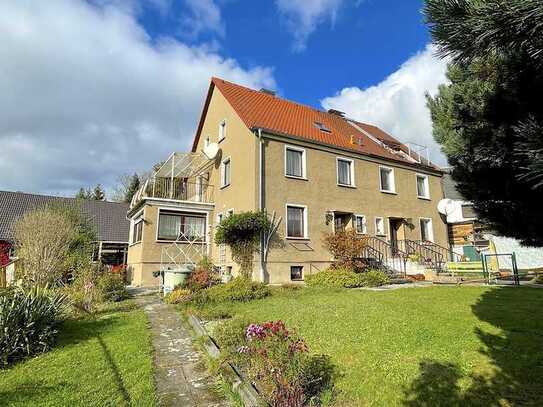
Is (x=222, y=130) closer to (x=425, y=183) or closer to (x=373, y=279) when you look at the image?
(x=373, y=279)

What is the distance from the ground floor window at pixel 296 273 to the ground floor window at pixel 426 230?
32.3ft

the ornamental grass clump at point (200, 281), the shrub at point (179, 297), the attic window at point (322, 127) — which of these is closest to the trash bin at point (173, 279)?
the ornamental grass clump at point (200, 281)

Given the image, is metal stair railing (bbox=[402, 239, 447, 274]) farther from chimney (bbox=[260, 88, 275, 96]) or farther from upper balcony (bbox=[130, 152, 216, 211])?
chimney (bbox=[260, 88, 275, 96])

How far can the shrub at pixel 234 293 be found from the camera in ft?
36.9

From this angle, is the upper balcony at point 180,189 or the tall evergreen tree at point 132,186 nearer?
the upper balcony at point 180,189

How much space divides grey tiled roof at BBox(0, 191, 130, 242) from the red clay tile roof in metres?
11.8

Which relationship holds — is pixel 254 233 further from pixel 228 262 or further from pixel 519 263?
pixel 519 263

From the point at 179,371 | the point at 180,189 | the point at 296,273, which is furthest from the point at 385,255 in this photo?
the point at 179,371

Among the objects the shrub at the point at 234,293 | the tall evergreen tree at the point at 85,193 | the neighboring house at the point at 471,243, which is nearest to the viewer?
the shrub at the point at 234,293

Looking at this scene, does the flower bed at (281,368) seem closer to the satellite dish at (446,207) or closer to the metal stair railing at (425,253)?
the metal stair railing at (425,253)

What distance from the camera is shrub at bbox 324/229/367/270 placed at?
1565 centimetres

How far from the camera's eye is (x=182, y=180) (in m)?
23.5

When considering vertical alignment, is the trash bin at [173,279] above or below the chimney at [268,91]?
below

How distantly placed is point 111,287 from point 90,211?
70.0 ft
